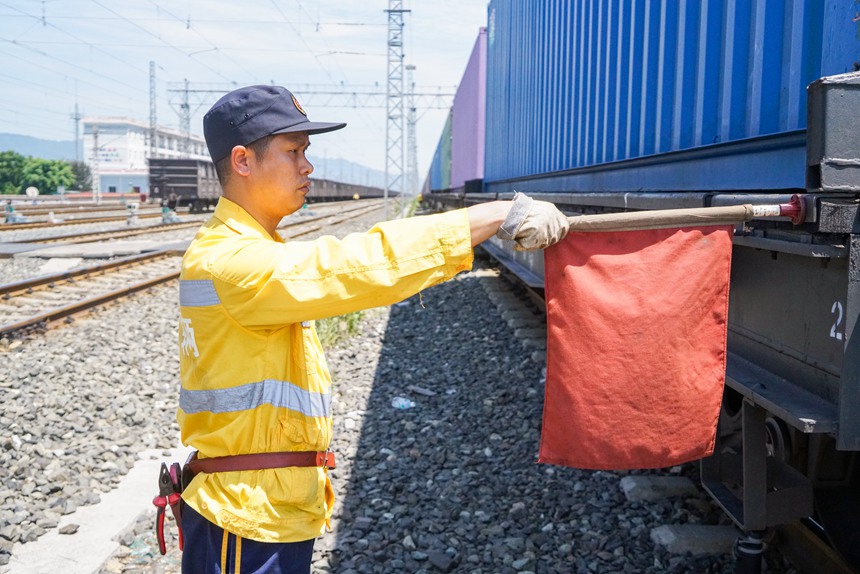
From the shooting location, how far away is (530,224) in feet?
6.26

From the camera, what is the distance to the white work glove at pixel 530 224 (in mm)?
1889

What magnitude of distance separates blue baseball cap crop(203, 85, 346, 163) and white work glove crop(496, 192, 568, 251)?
0.58 metres

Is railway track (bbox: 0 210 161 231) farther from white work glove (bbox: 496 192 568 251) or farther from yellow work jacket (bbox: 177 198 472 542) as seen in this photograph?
white work glove (bbox: 496 192 568 251)

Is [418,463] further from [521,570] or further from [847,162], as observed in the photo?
[847,162]

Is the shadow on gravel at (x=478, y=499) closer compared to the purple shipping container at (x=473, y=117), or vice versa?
the shadow on gravel at (x=478, y=499)

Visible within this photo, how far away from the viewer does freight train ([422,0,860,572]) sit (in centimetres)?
211

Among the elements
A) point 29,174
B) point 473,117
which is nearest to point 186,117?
point 29,174

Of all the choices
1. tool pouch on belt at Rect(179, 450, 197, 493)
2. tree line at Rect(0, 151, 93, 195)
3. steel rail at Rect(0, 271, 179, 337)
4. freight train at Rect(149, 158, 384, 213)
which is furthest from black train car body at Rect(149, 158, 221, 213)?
tool pouch on belt at Rect(179, 450, 197, 493)

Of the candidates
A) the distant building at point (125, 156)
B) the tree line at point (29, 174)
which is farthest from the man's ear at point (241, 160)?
the distant building at point (125, 156)

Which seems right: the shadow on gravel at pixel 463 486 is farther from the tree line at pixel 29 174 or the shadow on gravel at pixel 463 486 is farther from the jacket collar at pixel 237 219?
the tree line at pixel 29 174

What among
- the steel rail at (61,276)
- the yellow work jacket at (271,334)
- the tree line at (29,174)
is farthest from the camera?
the tree line at (29,174)

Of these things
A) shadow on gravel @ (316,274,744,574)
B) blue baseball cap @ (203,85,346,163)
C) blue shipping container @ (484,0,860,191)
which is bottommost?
shadow on gravel @ (316,274,744,574)

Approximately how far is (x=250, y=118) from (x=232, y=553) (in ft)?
3.56

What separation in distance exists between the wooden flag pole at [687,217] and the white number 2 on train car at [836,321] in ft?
0.83
